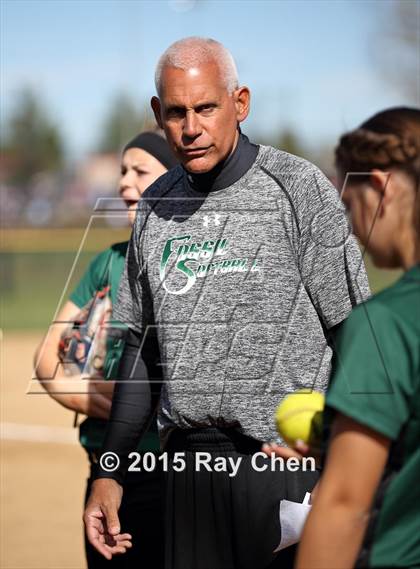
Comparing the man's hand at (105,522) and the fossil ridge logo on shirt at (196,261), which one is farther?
the man's hand at (105,522)

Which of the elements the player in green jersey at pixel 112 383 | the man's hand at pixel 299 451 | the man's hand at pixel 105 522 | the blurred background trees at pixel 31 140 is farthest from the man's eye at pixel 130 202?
the blurred background trees at pixel 31 140

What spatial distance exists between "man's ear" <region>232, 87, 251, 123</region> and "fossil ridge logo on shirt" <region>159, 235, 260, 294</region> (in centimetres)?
43

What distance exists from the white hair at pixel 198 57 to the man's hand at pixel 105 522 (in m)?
1.35

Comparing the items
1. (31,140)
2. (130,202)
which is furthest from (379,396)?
(31,140)

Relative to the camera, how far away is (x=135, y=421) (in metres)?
3.29

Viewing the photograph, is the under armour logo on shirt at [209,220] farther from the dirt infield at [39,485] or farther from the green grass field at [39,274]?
the green grass field at [39,274]

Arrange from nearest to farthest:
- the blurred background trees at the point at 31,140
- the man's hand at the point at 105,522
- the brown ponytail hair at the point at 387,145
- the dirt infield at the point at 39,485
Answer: the brown ponytail hair at the point at 387,145
the man's hand at the point at 105,522
the dirt infield at the point at 39,485
the blurred background trees at the point at 31,140

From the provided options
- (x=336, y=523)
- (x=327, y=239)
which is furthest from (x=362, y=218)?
(x=327, y=239)

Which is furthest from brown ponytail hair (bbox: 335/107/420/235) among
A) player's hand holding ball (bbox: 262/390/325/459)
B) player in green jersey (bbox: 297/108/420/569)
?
player's hand holding ball (bbox: 262/390/325/459)

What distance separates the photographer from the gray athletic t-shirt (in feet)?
9.32

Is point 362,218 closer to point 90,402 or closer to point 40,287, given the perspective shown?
point 90,402

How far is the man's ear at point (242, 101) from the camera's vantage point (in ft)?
9.96

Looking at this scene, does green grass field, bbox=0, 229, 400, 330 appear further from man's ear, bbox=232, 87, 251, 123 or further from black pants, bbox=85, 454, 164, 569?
man's ear, bbox=232, 87, 251, 123

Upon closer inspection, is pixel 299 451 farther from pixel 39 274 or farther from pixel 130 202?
pixel 39 274
